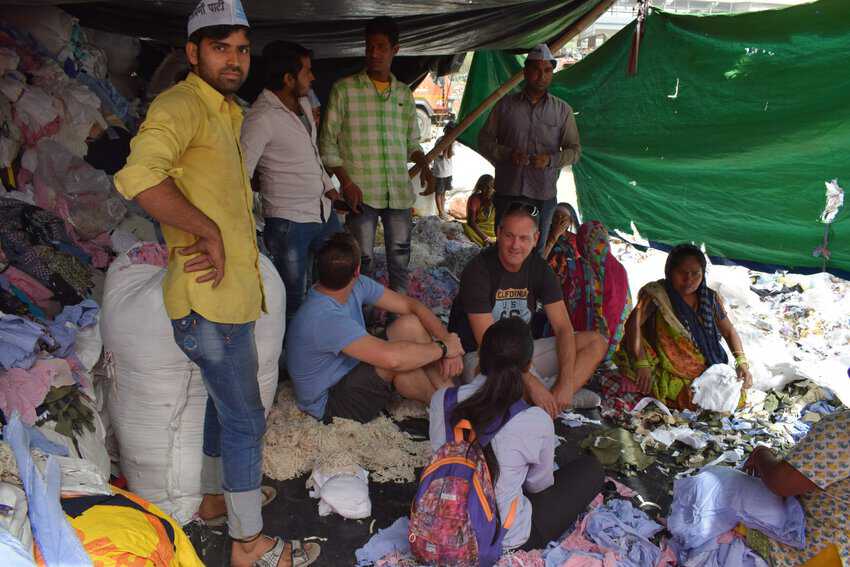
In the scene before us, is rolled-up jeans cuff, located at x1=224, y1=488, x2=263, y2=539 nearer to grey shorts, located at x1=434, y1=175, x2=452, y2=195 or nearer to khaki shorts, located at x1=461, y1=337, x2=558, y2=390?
khaki shorts, located at x1=461, y1=337, x2=558, y2=390

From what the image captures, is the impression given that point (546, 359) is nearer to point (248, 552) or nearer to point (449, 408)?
point (449, 408)

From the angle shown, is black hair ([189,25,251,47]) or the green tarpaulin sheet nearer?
black hair ([189,25,251,47])

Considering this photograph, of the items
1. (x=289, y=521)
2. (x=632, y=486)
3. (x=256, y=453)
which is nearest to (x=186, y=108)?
(x=256, y=453)

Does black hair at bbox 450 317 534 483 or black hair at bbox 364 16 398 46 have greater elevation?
black hair at bbox 364 16 398 46

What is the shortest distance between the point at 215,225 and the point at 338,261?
1036 mm

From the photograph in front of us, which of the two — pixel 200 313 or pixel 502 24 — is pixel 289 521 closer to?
pixel 200 313

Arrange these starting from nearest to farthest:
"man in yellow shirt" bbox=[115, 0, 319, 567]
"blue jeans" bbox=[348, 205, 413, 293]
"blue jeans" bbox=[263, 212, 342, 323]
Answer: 1. "man in yellow shirt" bbox=[115, 0, 319, 567]
2. "blue jeans" bbox=[263, 212, 342, 323]
3. "blue jeans" bbox=[348, 205, 413, 293]

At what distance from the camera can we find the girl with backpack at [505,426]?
2.33 m

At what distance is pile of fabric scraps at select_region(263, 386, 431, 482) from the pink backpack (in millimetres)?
791

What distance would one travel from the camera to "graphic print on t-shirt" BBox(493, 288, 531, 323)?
146 inches

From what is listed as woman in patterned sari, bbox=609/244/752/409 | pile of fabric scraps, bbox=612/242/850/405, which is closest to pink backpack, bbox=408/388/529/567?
woman in patterned sari, bbox=609/244/752/409

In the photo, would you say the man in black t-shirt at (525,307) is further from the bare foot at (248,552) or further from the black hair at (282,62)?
the bare foot at (248,552)

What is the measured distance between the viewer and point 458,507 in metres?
2.26

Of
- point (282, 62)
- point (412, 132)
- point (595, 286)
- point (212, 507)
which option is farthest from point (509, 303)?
point (212, 507)
